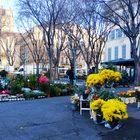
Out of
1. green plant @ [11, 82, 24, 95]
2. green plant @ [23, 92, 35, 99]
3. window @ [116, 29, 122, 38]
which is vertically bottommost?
green plant @ [23, 92, 35, 99]

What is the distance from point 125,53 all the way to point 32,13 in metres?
30.5

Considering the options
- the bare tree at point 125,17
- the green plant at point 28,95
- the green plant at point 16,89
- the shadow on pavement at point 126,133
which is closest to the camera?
the shadow on pavement at point 126,133

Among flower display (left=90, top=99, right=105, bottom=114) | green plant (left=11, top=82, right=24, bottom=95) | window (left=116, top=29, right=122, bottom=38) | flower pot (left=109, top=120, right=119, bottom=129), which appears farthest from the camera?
window (left=116, top=29, right=122, bottom=38)

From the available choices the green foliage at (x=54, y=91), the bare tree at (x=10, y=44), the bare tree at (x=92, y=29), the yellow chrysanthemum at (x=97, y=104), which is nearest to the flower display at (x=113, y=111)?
the yellow chrysanthemum at (x=97, y=104)

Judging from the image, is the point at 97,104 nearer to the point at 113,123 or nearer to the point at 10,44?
the point at 113,123

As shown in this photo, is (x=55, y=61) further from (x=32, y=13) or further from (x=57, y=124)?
(x=57, y=124)

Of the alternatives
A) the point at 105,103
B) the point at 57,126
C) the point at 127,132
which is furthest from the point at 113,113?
the point at 57,126

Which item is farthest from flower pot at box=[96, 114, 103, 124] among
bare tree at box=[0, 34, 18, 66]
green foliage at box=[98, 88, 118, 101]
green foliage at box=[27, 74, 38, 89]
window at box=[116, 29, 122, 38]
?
bare tree at box=[0, 34, 18, 66]

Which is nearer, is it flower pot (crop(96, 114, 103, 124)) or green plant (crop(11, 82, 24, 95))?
flower pot (crop(96, 114, 103, 124))

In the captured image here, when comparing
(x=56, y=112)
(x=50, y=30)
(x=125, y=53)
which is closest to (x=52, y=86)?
(x=56, y=112)

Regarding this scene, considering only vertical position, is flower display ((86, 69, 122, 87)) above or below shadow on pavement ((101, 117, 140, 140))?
above

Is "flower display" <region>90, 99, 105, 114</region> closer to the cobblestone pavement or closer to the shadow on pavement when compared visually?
the cobblestone pavement

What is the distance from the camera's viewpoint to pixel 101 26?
37688 mm

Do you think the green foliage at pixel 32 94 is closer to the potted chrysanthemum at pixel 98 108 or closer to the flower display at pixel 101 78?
the flower display at pixel 101 78
